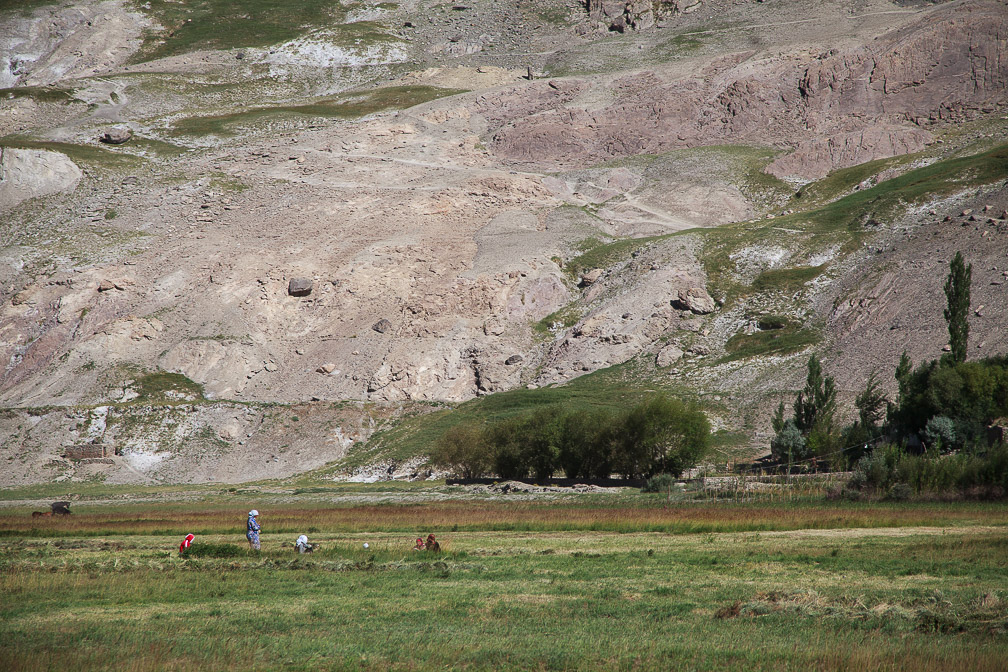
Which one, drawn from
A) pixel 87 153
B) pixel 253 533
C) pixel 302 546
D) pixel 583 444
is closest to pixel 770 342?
pixel 583 444

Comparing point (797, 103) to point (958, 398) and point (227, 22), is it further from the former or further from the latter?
point (227, 22)

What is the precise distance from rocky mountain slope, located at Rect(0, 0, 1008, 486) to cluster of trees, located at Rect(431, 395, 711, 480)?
1046cm

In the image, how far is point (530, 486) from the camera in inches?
2028

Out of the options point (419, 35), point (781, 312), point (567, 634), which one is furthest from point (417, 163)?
point (567, 634)

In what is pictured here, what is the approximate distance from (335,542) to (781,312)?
2234 inches

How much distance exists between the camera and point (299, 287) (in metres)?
83.9

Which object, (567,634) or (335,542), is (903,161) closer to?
(335,542)

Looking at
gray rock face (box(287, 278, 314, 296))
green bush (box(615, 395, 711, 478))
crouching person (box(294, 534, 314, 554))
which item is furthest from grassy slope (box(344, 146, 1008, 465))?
crouching person (box(294, 534, 314, 554))

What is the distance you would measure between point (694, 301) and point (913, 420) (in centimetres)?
3030

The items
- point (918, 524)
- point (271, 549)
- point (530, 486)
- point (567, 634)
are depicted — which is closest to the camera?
point (567, 634)

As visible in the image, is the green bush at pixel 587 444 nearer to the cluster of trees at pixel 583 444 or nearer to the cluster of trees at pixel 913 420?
the cluster of trees at pixel 583 444

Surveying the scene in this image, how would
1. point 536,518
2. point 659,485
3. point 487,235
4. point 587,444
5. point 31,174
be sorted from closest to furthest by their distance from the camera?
point 536,518 → point 659,485 → point 587,444 → point 487,235 → point 31,174

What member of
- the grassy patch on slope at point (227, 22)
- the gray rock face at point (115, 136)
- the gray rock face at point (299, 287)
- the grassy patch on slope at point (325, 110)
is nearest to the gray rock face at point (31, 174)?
the gray rock face at point (115, 136)

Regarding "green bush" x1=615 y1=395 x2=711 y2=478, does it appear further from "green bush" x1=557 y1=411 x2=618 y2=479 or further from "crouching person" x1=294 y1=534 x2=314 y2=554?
Result: "crouching person" x1=294 y1=534 x2=314 y2=554
